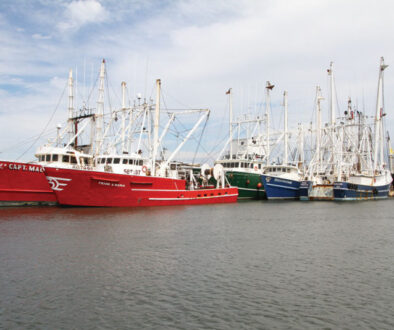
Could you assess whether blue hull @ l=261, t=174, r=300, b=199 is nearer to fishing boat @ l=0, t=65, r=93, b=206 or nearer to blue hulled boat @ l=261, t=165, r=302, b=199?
blue hulled boat @ l=261, t=165, r=302, b=199

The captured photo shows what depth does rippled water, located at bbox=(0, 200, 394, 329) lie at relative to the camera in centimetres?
1047

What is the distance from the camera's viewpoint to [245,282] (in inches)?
537

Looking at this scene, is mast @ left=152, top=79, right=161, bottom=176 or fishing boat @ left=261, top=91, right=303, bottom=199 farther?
fishing boat @ left=261, top=91, right=303, bottom=199

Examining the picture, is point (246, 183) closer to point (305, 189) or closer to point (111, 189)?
point (305, 189)

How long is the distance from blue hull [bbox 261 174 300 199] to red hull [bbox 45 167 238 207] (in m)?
17.5

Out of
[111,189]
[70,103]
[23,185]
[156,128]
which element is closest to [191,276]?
[111,189]

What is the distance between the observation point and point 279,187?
5553 centimetres

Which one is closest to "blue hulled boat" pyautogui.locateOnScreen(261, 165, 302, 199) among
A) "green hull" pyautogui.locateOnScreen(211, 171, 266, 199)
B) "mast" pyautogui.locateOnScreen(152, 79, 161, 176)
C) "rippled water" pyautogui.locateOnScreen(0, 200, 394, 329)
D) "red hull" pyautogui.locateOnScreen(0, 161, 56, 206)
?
"green hull" pyautogui.locateOnScreen(211, 171, 266, 199)

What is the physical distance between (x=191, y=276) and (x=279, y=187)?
42953mm

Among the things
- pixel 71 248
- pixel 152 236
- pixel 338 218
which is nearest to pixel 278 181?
pixel 338 218

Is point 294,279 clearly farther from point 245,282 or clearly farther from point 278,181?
point 278,181

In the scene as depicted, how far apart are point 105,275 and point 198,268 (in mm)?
3636

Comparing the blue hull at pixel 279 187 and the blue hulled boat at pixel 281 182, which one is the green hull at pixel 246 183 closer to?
the blue hulled boat at pixel 281 182

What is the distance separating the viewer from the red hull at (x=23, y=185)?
3428cm
